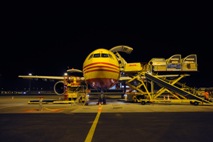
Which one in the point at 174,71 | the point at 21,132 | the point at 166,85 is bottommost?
the point at 21,132

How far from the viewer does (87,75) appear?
19141mm

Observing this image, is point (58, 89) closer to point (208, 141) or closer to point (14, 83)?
point (208, 141)

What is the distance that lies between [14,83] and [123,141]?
450 ft

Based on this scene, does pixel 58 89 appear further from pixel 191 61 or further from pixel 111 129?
pixel 111 129

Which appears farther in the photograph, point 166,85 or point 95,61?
point 166,85

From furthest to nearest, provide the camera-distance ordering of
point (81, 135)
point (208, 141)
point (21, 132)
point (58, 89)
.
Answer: point (58, 89), point (21, 132), point (81, 135), point (208, 141)

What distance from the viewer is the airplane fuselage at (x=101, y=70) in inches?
704

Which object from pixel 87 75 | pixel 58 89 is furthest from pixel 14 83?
pixel 87 75

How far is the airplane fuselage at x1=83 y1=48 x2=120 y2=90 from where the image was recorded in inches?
704

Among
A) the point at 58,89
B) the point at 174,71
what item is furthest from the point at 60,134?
the point at 58,89

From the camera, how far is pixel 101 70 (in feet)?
58.2

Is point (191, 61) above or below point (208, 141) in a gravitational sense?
above

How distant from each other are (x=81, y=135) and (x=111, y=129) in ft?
4.63

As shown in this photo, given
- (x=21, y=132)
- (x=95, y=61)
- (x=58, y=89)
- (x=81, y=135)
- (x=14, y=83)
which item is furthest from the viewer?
(x=14, y=83)
